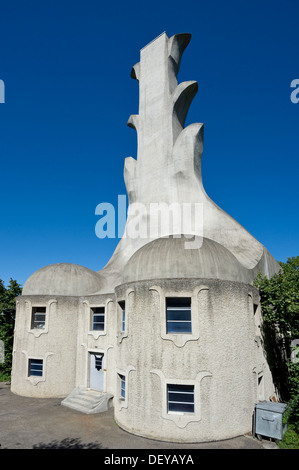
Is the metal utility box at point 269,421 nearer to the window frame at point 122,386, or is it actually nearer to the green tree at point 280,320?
the green tree at point 280,320

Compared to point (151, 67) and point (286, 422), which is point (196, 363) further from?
point (151, 67)

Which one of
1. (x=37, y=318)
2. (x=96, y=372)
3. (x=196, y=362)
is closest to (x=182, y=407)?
(x=196, y=362)

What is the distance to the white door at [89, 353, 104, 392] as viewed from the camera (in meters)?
19.8

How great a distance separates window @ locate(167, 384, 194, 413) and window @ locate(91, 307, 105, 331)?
319 inches

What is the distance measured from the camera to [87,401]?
723 inches

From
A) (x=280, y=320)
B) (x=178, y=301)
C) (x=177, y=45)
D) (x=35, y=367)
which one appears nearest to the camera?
(x=178, y=301)

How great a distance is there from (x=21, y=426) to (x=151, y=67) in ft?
93.2

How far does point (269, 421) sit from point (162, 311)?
20.5 feet

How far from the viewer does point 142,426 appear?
13453 mm

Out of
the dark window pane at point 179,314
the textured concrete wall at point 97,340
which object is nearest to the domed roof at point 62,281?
the textured concrete wall at point 97,340

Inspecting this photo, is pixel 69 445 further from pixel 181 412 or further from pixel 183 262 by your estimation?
pixel 183 262

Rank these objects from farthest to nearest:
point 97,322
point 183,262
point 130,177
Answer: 1. point 130,177
2. point 97,322
3. point 183,262

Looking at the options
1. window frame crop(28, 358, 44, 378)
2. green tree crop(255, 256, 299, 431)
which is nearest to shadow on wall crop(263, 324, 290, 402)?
green tree crop(255, 256, 299, 431)

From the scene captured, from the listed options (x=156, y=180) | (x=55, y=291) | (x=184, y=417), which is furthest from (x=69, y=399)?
(x=156, y=180)
